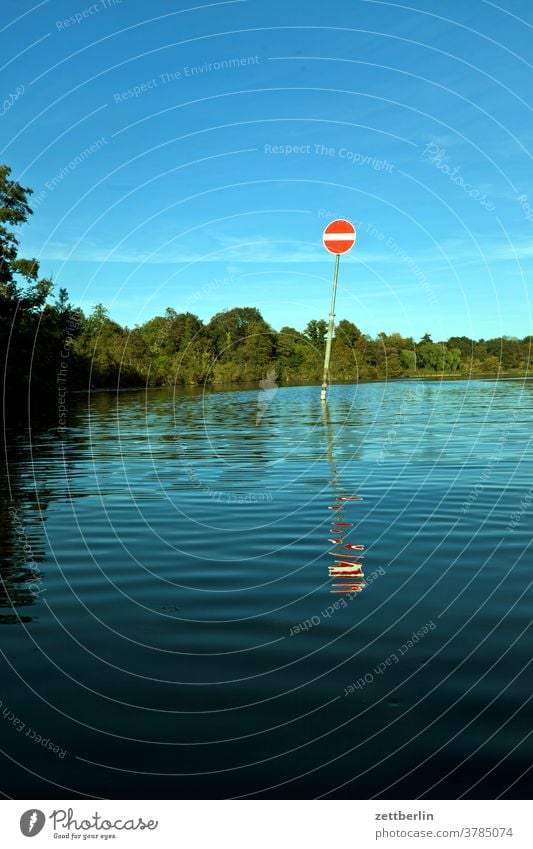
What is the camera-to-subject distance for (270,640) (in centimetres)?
727

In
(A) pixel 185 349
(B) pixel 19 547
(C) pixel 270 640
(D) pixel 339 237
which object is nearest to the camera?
(C) pixel 270 640

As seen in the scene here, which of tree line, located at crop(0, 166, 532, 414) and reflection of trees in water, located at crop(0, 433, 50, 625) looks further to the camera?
tree line, located at crop(0, 166, 532, 414)

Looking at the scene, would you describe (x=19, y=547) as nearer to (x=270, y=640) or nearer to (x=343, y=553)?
(x=343, y=553)

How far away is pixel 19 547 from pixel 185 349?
115799mm

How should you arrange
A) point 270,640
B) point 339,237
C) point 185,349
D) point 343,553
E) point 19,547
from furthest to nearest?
point 185,349 < point 339,237 < point 19,547 < point 343,553 < point 270,640

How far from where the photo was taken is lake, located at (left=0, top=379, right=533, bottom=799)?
16.3 ft

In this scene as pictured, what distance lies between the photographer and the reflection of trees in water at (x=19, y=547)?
8.73 metres

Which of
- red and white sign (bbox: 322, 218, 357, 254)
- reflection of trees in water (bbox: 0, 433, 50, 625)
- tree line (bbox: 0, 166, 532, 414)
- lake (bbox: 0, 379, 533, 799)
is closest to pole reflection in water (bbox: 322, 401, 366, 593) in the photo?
lake (bbox: 0, 379, 533, 799)

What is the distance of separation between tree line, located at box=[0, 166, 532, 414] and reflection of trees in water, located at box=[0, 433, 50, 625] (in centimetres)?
5165

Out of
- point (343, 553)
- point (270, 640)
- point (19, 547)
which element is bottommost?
point (19, 547)

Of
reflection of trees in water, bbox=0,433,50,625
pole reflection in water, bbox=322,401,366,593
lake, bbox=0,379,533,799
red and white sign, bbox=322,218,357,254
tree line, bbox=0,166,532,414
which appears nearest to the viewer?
lake, bbox=0,379,533,799

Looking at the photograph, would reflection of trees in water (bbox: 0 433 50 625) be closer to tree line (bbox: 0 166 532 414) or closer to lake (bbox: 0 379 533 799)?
lake (bbox: 0 379 533 799)

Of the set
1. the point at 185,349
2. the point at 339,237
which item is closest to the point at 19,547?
the point at 339,237

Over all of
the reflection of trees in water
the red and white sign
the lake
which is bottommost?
the reflection of trees in water
